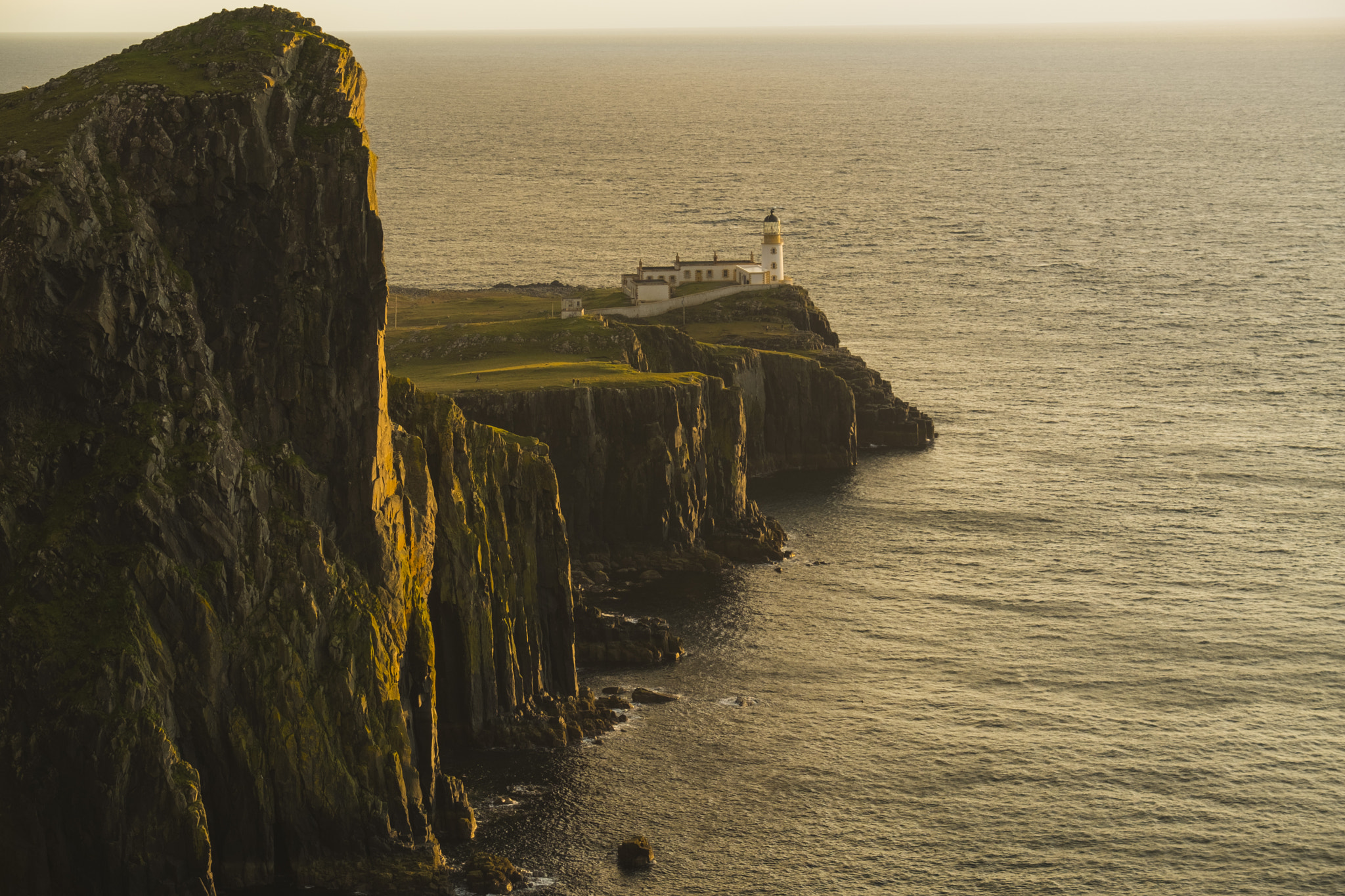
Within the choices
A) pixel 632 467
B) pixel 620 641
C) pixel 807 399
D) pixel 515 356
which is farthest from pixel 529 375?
pixel 620 641

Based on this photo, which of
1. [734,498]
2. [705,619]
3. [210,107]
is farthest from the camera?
[734,498]

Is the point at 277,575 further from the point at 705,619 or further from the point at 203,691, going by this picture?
the point at 705,619

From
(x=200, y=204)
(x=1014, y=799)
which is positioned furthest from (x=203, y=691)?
(x=1014, y=799)

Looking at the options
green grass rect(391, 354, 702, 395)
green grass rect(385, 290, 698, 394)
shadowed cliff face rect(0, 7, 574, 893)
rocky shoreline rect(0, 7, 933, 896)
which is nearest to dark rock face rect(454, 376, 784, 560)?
green grass rect(391, 354, 702, 395)

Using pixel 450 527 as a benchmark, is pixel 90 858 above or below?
below

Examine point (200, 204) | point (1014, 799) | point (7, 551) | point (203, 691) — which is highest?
point (200, 204)

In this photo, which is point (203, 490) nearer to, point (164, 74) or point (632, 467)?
point (164, 74)
